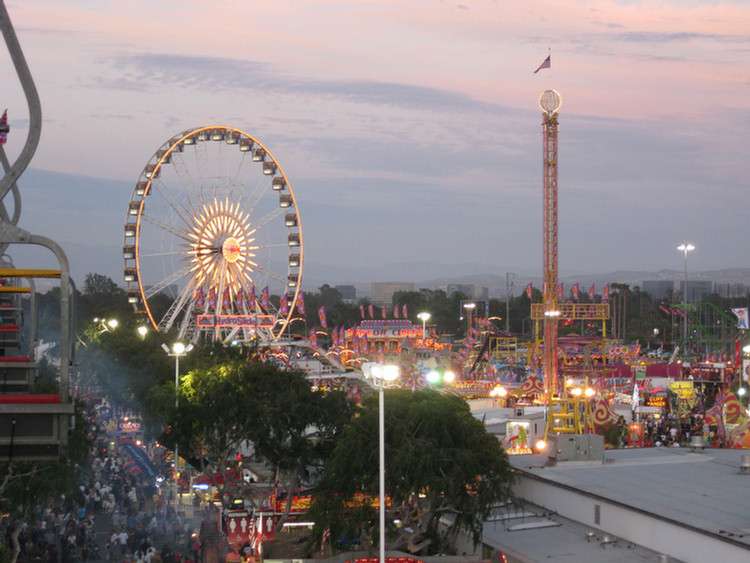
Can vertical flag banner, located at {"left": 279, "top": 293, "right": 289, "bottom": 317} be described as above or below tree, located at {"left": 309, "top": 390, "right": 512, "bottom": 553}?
above

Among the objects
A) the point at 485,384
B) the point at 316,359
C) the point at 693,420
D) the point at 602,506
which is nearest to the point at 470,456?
the point at 602,506

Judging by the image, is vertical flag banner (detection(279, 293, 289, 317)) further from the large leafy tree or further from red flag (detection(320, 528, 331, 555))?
red flag (detection(320, 528, 331, 555))

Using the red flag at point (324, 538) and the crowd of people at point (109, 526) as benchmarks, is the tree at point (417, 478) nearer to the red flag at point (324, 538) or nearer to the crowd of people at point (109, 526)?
the red flag at point (324, 538)

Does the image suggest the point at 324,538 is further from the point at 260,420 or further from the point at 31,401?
the point at 31,401

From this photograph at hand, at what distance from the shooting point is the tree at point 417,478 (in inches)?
918

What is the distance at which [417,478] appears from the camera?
2342 cm

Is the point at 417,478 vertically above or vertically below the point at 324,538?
above

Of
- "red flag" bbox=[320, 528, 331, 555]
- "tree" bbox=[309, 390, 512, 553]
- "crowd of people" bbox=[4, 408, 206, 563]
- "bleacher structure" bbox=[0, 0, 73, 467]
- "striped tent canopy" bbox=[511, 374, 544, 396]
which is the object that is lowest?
"crowd of people" bbox=[4, 408, 206, 563]

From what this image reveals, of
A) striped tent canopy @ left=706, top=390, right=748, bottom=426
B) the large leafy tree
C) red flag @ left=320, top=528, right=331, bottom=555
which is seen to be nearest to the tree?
red flag @ left=320, top=528, right=331, bottom=555

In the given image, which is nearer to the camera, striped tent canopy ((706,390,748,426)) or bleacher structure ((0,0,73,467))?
bleacher structure ((0,0,73,467))

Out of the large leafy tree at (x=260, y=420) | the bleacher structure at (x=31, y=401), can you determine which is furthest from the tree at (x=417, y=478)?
the bleacher structure at (x=31, y=401)

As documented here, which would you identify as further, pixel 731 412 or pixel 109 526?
pixel 731 412

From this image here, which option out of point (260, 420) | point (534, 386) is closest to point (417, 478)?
point (260, 420)

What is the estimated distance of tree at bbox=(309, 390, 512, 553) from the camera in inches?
918
